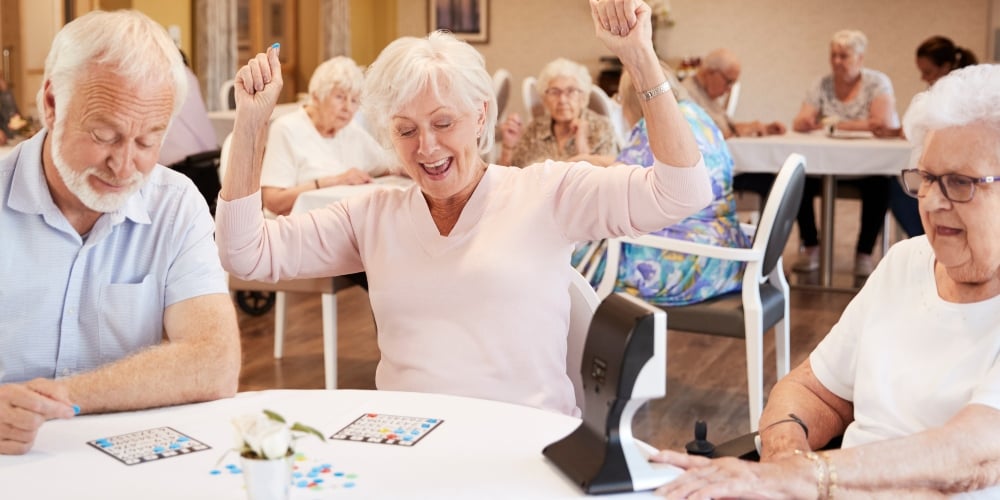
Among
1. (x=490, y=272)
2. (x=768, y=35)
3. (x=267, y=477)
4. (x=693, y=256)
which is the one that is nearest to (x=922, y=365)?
(x=490, y=272)

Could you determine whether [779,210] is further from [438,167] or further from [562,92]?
[562,92]

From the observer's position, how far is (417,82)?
6.88 ft

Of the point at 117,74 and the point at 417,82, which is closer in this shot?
the point at 117,74

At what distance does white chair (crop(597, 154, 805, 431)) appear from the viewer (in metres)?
3.56

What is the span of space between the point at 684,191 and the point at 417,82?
51 cm

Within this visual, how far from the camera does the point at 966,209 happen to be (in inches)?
70.6

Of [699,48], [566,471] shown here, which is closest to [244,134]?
[566,471]

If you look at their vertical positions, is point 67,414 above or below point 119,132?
below

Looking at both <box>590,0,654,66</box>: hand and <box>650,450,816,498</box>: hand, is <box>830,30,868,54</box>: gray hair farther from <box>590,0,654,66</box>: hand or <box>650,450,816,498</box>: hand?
<box>650,450,816,498</box>: hand

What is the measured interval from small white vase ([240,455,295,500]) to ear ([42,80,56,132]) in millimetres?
902

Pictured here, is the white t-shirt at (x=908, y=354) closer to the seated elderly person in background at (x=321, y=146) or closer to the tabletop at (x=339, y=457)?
the tabletop at (x=339, y=457)

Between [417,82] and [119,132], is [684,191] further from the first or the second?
[119,132]

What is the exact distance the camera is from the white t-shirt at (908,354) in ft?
5.94

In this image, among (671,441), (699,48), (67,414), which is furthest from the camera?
(699,48)
